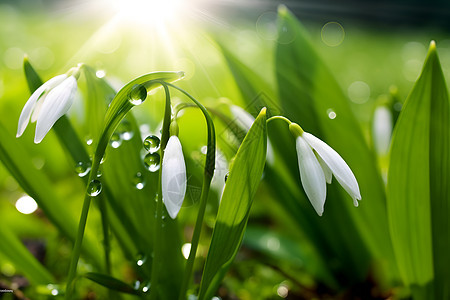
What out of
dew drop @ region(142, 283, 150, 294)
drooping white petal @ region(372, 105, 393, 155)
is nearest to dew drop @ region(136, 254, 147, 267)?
dew drop @ region(142, 283, 150, 294)

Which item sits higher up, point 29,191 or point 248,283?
point 29,191

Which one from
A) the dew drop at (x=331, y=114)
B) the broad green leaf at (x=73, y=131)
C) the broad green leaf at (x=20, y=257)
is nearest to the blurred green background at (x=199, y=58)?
the broad green leaf at (x=73, y=131)

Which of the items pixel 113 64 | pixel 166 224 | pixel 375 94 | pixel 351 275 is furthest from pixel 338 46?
pixel 166 224

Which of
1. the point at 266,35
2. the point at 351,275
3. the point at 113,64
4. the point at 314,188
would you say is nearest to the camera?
the point at 314,188

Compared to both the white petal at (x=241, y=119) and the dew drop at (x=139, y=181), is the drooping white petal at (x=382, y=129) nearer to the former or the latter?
the white petal at (x=241, y=119)

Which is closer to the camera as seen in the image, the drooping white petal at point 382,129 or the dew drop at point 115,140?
the dew drop at point 115,140

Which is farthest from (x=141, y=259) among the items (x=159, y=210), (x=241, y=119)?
(x=241, y=119)

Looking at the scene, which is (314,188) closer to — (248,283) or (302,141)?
(302,141)
